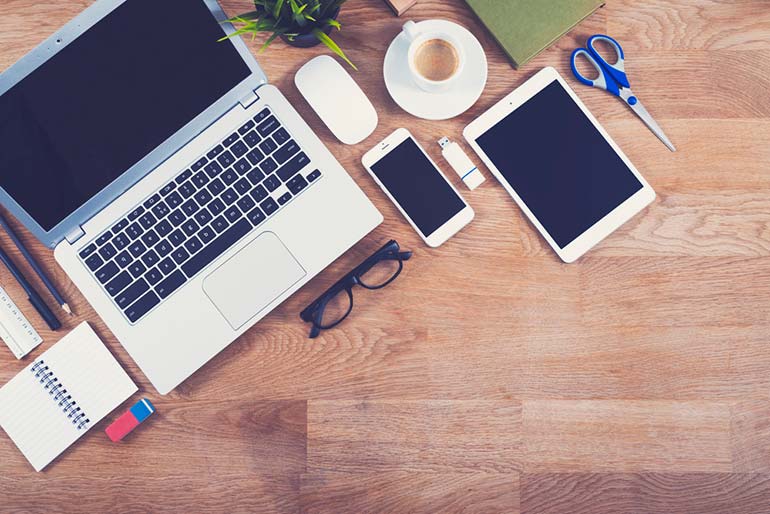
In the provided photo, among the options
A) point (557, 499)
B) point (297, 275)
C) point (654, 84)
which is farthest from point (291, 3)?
point (557, 499)

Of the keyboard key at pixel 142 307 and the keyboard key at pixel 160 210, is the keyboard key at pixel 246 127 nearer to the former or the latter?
the keyboard key at pixel 160 210

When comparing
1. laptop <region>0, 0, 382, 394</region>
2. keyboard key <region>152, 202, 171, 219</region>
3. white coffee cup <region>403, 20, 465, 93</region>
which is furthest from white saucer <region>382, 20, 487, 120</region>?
keyboard key <region>152, 202, 171, 219</region>

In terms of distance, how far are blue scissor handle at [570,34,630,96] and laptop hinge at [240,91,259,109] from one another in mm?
442

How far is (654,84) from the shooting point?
871 millimetres

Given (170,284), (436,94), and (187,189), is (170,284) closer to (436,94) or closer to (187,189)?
(187,189)

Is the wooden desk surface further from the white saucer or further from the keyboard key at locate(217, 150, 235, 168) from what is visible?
the keyboard key at locate(217, 150, 235, 168)

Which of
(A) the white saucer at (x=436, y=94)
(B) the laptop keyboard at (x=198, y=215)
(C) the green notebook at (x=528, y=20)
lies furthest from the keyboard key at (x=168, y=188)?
(C) the green notebook at (x=528, y=20)

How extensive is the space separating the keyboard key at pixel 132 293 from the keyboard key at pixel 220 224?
12 cm

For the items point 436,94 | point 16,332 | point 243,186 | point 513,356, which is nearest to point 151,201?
point 243,186

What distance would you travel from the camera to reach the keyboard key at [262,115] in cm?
83

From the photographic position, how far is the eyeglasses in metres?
0.85

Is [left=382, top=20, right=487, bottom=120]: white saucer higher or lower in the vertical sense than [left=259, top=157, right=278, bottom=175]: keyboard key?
lower

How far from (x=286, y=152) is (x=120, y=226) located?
24 centimetres

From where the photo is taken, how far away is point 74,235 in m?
0.81
